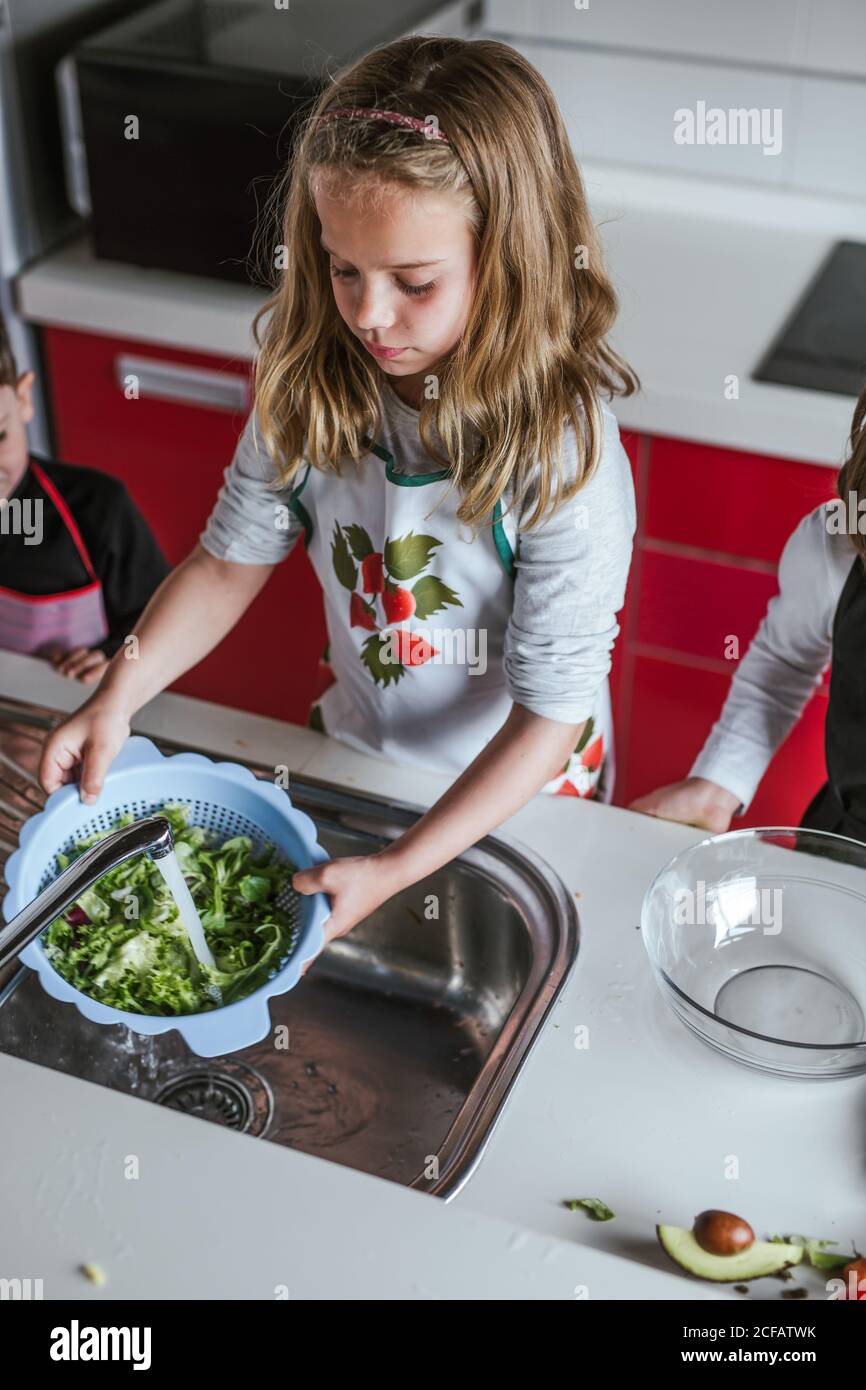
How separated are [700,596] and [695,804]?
2.20 feet

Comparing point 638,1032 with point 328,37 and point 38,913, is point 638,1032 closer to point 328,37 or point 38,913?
point 38,913

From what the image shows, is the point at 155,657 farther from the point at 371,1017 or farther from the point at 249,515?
the point at 371,1017

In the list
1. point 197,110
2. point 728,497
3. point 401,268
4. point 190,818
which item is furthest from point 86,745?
point 197,110

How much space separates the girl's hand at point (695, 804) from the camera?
1214 mm

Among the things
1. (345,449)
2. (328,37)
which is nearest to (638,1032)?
(345,449)

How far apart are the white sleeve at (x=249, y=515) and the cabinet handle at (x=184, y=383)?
2.39ft

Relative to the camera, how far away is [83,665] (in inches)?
54.7

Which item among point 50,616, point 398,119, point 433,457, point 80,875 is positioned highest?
point 398,119

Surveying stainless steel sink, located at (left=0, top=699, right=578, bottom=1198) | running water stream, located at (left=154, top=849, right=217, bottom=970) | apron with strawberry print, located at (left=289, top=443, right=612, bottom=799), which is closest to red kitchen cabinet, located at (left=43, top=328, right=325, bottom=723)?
apron with strawberry print, located at (left=289, top=443, right=612, bottom=799)

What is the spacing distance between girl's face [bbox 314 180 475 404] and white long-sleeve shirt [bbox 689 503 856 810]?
394mm

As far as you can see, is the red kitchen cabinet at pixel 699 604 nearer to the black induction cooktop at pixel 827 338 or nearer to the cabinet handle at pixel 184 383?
the black induction cooktop at pixel 827 338

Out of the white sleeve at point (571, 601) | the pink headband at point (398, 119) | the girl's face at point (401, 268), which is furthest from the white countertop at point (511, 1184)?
the pink headband at point (398, 119)

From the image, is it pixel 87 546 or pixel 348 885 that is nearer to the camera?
pixel 348 885
